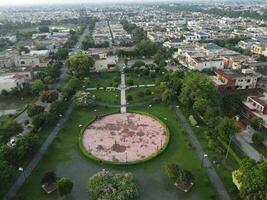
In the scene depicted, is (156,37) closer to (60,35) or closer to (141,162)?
(60,35)

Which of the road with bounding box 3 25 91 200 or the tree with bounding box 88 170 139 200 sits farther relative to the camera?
the road with bounding box 3 25 91 200

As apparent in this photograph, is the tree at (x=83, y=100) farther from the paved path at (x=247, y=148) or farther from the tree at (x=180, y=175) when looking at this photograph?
the paved path at (x=247, y=148)

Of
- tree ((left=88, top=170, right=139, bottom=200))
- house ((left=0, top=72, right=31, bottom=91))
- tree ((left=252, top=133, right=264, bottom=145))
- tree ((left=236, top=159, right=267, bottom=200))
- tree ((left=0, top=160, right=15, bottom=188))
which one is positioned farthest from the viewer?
house ((left=0, top=72, right=31, bottom=91))

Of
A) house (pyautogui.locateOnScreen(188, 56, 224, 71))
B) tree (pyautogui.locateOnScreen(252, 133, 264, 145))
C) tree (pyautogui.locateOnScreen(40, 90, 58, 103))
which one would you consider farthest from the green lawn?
house (pyautogui.locateOnScreen(188, 56, 224, 71))

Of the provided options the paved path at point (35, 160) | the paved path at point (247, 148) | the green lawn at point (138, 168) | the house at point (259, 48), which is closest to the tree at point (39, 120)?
the paved path at point (35, 160)

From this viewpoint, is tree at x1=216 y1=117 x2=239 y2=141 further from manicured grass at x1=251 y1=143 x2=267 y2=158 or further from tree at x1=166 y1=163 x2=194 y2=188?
tree at x1=166 y1=163 x2=194 y2=188

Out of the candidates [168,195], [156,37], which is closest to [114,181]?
[168,195]

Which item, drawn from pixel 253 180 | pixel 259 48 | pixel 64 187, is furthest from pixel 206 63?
pixel 64 187
